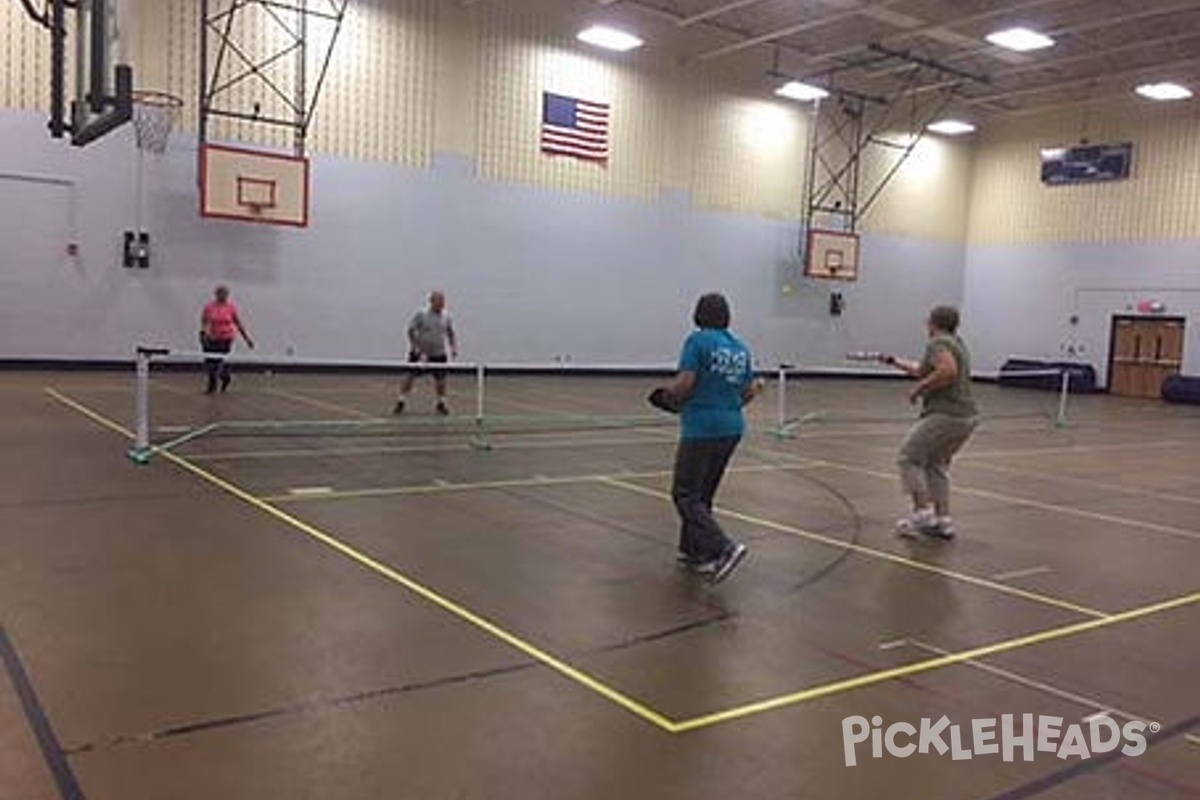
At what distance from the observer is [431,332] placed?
16.6m

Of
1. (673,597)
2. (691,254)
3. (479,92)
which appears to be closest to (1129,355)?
(691,254)

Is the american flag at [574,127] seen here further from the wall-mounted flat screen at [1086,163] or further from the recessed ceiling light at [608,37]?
the wall-mounted flat screen at [1086,163]

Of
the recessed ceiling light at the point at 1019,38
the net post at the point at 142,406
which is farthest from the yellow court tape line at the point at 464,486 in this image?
the recessed ceiling light at the point at 1019,38

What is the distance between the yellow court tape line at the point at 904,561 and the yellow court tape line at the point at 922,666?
11.4 inches

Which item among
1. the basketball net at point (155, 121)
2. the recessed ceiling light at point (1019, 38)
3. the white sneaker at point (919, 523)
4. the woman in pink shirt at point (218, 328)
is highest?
the recessed ceiling light at point (1019, 38)

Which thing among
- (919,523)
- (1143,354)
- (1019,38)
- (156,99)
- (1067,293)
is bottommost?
(919,523)

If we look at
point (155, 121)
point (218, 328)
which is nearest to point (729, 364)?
point (218, 328)

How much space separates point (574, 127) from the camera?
26969 millimetres

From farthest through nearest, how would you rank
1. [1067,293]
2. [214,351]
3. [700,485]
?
[1067,293], [214,351], [700,485]

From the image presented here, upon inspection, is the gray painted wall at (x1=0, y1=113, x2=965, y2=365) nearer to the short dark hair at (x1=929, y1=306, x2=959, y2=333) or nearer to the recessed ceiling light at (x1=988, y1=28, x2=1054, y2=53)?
the recessed ceiling light at (x1=988, y1=28, x2=1054, y2=53)

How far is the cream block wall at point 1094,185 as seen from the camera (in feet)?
99.5

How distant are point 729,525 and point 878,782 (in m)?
4.79

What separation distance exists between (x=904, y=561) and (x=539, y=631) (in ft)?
11.0

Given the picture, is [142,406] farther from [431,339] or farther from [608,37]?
[608,37]
